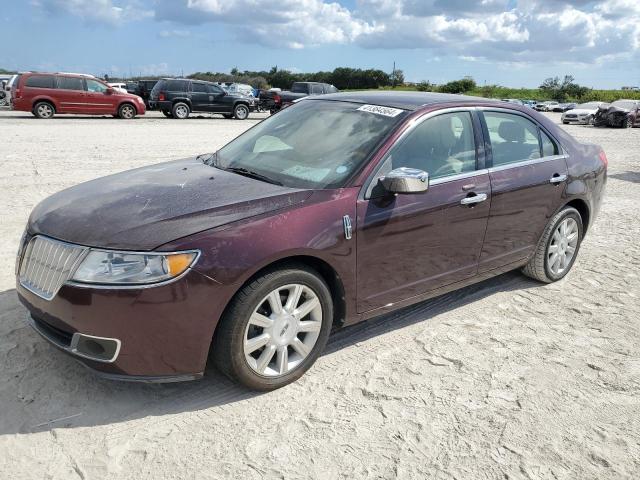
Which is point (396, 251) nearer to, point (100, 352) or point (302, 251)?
point (302, 251)

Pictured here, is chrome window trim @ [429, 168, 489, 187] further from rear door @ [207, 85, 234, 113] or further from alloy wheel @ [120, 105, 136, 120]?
rear door @ [207, 85, 234, 113]

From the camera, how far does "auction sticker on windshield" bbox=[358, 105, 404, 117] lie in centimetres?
386

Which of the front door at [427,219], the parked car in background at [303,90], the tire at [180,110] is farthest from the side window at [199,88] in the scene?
the front door at [427,219]

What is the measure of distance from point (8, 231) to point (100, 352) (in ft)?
12.6

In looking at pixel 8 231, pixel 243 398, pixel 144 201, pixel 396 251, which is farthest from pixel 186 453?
pixel 8 231

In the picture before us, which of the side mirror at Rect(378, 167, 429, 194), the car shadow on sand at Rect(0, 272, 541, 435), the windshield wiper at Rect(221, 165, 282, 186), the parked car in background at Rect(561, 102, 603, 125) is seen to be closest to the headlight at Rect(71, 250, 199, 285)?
the car shadow on sand at Rect(0, 272, 541, 435)

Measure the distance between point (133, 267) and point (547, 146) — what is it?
3615 millimetres

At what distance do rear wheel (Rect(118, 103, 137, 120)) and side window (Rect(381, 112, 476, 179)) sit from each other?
19968 millimetres

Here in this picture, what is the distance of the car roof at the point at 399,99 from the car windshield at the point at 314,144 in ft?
0.28

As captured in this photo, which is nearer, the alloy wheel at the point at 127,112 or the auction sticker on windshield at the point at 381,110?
the auction sticker on windshield at the point at 381,110

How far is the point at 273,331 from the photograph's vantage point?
125 inches

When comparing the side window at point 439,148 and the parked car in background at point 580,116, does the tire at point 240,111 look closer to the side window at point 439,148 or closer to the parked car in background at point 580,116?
the parked car in background at point 580,116

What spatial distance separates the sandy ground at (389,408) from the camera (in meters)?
2.67

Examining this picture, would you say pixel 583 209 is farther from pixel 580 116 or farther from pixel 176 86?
pixel 580 116
